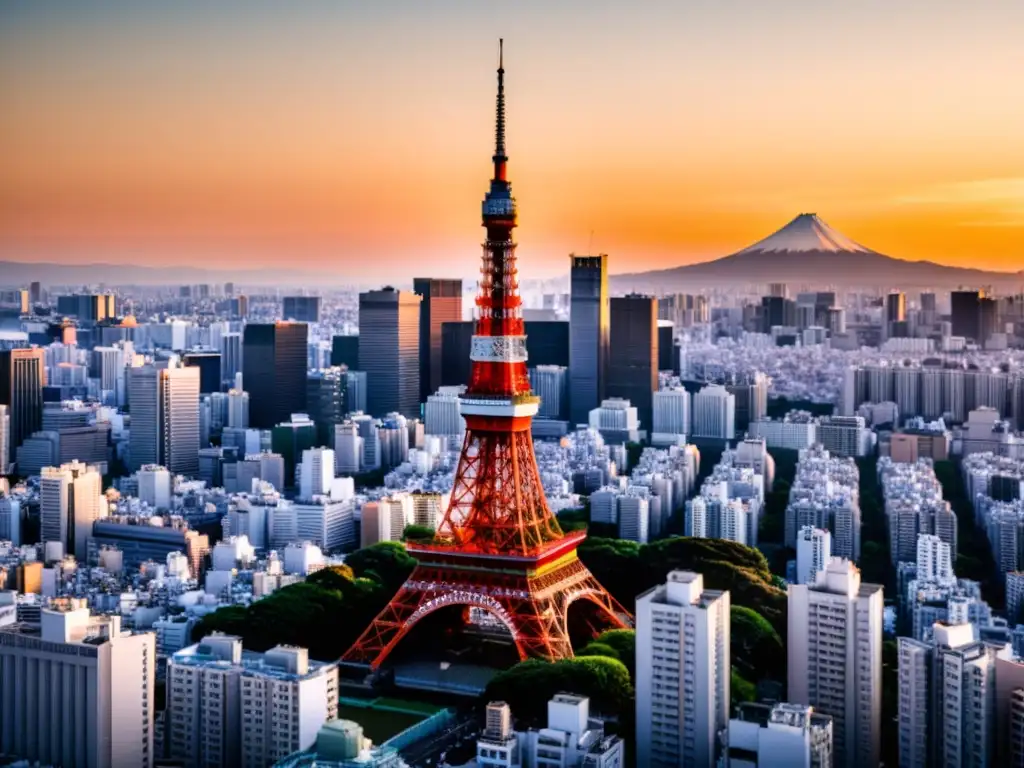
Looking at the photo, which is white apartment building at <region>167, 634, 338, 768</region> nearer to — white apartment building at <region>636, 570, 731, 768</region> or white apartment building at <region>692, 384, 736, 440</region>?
white apartment building at <region>636, 570, 731, 768</region>

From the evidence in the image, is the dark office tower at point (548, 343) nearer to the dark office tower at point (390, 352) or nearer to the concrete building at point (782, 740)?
the dark office tower at point (390, 352)

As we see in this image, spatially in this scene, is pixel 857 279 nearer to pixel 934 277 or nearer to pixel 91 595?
pixel 934 277

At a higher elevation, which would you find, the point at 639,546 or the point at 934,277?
the point at 934,277

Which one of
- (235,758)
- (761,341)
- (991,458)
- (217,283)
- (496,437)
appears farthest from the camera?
(761,341)

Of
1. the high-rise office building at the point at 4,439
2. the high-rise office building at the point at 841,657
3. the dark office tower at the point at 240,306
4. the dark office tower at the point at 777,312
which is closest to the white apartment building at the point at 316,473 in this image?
the high-rise office building at the point at 4,439

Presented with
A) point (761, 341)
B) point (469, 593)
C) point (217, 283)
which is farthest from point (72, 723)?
point (761, 341)

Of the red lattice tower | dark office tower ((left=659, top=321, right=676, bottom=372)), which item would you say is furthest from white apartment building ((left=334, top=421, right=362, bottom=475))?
dark office tower ((left=659, top=321, right=676, bottom=372))

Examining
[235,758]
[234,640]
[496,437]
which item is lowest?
[235,758]
